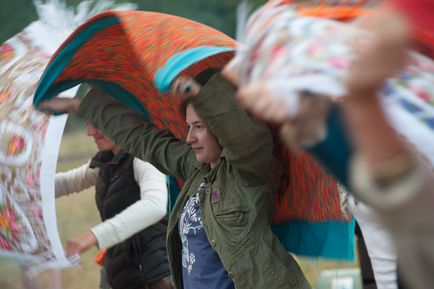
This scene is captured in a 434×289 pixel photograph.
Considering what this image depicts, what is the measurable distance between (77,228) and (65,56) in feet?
20.2

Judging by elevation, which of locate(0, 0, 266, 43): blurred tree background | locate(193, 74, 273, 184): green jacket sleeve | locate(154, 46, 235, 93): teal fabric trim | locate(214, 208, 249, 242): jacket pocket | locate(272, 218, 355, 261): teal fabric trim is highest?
locate(154, 46, 235, 93): teal fabric trim

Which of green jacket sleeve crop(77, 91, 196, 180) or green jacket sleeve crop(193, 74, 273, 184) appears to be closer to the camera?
green jacket sleeve crop(193, 74, 273, 184)

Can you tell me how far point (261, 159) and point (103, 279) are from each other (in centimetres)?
181

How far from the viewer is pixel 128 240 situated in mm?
3904

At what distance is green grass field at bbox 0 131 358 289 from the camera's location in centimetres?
489

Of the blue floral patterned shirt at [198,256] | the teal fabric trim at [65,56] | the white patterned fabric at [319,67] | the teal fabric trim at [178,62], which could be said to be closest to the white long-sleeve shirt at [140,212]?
the blue floral patterned shirt at [198,256]

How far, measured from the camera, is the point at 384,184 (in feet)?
3.88

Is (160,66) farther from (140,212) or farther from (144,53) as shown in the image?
(140,212)

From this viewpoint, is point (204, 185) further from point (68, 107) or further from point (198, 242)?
point (68, 107)

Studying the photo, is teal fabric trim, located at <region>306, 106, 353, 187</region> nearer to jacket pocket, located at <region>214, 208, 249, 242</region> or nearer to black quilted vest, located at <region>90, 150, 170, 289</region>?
jacket pocket, located at <region>214, 208, 249, 242</region>

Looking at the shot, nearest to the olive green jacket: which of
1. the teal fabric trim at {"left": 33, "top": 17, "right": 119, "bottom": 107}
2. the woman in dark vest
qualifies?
the teal fabric trim at {"left": 33, "top": 17, "right": 119, "bottom": 107}

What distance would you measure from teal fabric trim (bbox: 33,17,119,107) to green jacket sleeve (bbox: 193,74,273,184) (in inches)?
20.4

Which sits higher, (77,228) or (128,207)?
(128,207)

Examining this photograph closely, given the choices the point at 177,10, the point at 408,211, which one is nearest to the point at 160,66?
the point at 408,211
